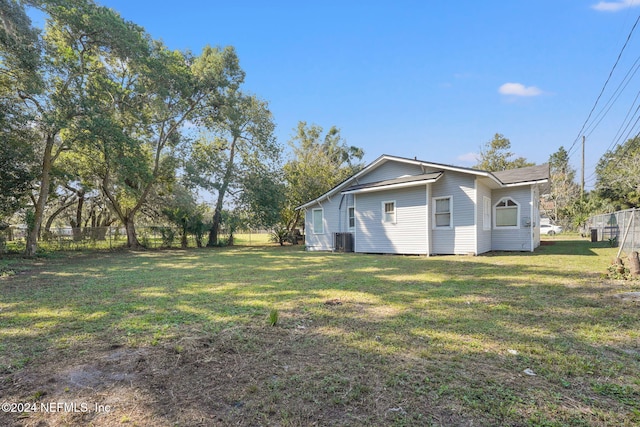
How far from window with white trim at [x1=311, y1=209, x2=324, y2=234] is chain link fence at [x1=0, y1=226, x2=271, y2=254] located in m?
8.04

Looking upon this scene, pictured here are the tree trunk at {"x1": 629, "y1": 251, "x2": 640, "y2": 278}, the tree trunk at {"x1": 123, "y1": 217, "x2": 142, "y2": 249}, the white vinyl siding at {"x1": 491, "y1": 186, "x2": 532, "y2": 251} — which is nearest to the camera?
the tree trunk at {"x1": 629, "y1": 251, "x2": 640, "y2": 278}

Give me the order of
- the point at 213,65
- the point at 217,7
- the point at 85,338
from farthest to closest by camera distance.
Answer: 1. the point at 213,65
2. the point at 217,7
3. the point at 85,338

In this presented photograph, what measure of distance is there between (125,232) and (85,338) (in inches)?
719

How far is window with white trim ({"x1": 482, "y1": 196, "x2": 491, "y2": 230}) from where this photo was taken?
12.0 meters

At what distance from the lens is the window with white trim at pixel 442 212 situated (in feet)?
38.4

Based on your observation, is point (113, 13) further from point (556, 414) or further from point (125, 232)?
point (556, 414)

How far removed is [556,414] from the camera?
79.5 inches

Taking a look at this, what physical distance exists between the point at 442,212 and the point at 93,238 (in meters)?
18.5

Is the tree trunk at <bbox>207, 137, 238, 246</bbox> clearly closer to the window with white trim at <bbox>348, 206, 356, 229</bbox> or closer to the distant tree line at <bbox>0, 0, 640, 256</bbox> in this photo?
the distant tree line at <bbox>0, 0, 640, 256</bbox>

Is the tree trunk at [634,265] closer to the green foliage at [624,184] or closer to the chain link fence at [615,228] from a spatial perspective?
the chain link fence at [615,228]

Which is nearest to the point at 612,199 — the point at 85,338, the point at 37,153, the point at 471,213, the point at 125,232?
the point at 471,213

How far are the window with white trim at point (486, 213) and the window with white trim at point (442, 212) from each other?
1.49 meters

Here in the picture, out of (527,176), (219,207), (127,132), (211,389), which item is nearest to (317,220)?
(219,207)

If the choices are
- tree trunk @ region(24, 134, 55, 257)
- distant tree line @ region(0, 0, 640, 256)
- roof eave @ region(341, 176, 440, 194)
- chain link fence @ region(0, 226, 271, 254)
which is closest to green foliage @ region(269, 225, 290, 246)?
distant tree line @ region(0, 0, 640, 256)
